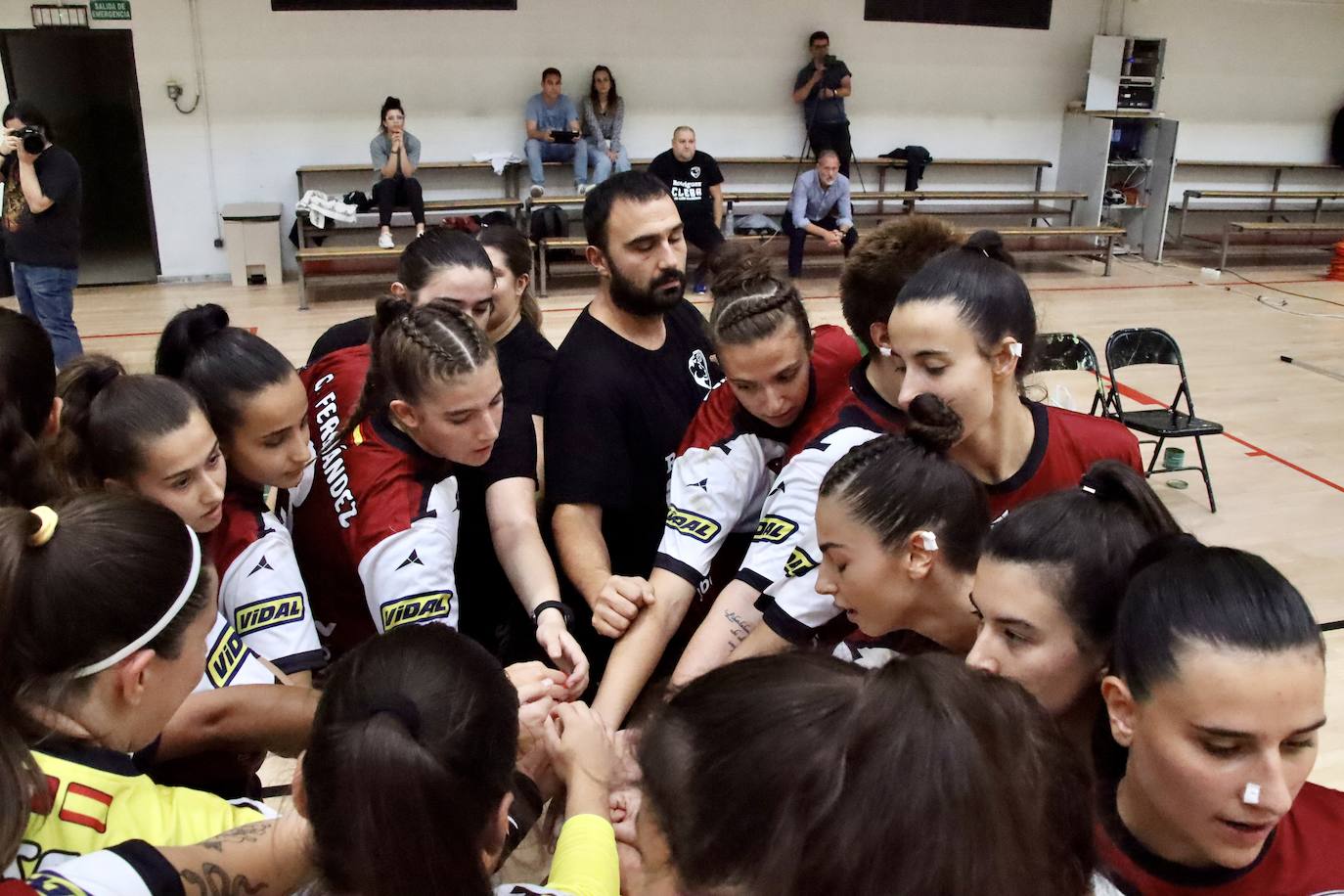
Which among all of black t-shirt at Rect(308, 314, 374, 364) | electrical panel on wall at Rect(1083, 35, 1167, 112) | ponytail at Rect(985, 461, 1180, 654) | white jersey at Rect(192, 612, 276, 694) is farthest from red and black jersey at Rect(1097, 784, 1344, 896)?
electrical panel on wall at Rect(1083, 35, 1167, 112)

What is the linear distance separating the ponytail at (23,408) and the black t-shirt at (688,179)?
26.0 ft

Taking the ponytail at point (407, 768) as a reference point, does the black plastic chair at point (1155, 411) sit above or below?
below

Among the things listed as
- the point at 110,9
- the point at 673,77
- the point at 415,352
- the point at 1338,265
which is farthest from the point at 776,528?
the point at 1338,265

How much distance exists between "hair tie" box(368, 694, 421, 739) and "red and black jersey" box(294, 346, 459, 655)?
2.03 ft

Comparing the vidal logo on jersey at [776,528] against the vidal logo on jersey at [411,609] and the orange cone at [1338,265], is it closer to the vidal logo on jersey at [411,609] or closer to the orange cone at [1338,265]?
the vidal logo on jersey at [411,609]

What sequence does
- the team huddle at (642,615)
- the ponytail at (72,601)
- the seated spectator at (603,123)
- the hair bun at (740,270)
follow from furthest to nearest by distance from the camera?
the seated spectator at (603,123), the hair bun at (740,270), the ponytail at (72,601), the team huddle at (642,615)

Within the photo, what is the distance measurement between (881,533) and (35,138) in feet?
19.4

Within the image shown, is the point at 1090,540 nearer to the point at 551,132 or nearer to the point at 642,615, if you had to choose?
the point at 642,615

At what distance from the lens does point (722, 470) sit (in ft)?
6.75

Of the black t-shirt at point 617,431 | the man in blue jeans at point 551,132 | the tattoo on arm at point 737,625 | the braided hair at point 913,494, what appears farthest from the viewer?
the man in blue jeans at point 551,132

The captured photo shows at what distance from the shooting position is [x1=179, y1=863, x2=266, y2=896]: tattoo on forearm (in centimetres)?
119

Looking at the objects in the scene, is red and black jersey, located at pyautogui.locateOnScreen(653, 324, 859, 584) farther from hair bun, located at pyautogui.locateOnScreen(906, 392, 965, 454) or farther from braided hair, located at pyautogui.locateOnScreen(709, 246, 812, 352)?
hair bun, located at pyautogui.locateOnScreen(906, 392, 965, 454)

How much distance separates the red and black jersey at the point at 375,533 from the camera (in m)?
1.82

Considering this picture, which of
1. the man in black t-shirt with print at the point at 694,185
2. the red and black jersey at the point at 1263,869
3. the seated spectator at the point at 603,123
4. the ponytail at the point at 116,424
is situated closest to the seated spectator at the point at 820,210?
the man in black t-shirt with print at the point at 694,185
